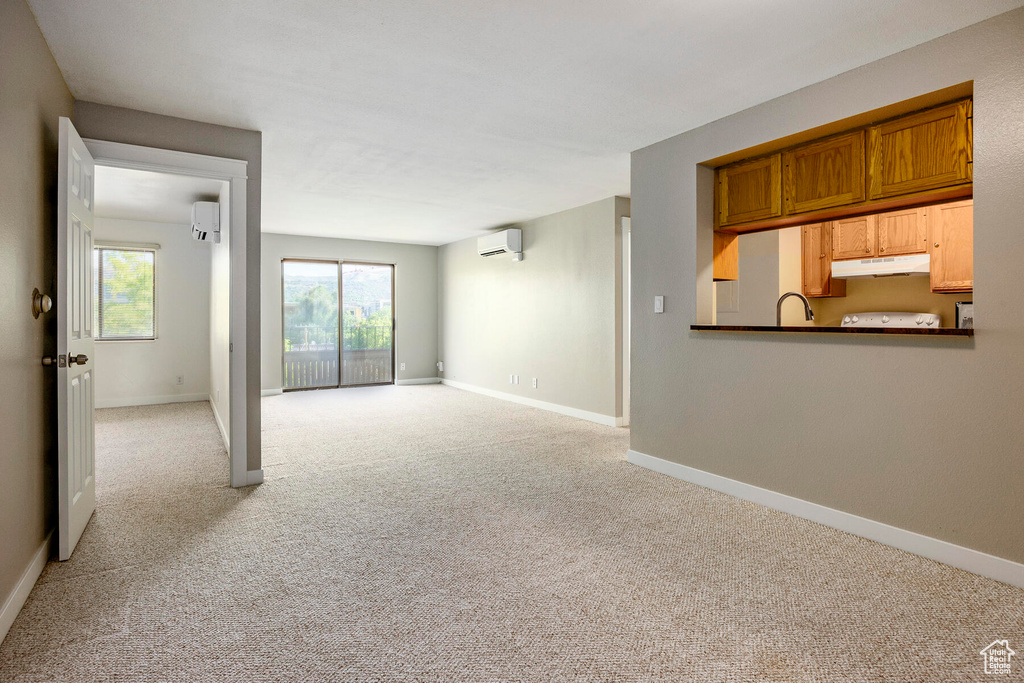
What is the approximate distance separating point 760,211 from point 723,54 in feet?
3.68

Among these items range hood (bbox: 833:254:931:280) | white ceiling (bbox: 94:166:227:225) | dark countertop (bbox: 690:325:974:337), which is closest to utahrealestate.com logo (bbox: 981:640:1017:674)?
dark countertop (bbox: 690:325:974:337)

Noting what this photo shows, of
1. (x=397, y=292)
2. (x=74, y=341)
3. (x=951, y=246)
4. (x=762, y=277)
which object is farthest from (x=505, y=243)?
(x=74, y=341)

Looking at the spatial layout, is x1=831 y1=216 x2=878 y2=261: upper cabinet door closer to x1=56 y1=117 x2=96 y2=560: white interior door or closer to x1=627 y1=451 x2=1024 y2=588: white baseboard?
x1=627 y1=451 x2=1024 y2=588: white baseboard

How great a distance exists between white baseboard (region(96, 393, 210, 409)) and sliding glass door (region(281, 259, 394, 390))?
1197 mm

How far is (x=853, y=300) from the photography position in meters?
5.00

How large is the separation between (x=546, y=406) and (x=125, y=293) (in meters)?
5.38

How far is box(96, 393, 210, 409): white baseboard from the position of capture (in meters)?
6.54

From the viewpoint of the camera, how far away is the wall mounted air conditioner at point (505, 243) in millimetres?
6828

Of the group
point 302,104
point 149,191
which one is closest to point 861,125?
point 302,104

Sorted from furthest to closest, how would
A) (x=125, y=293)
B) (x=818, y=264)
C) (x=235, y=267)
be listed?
1. (x=125, y=293)
2. (x=818, y=264)
3. (x=235, y=267)

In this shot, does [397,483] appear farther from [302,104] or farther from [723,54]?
[723,54]

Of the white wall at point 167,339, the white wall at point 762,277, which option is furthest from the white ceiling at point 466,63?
the white wall at point 167,339

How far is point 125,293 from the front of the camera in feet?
21.7

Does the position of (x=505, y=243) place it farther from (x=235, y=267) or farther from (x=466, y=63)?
(x=466, y=63)
